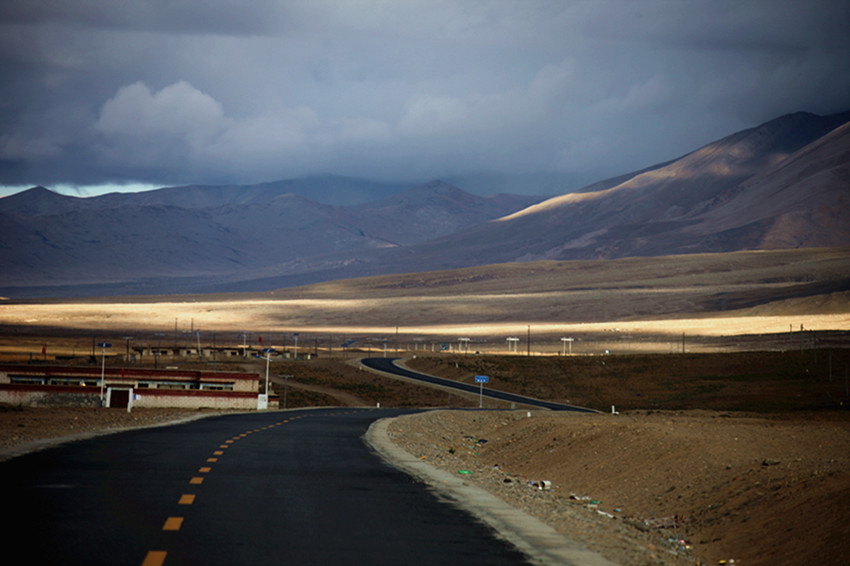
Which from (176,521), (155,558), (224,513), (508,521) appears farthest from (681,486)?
(155,558)

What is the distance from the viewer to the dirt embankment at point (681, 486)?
1384cm

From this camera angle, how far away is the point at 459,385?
9150 cm

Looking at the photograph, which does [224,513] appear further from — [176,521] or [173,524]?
[173,524]

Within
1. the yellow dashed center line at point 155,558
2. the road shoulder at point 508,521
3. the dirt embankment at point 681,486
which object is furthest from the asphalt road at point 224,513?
the dirt embankment at point 681,486

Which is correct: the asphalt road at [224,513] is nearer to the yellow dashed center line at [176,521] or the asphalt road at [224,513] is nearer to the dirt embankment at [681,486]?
the yellow dashed center line at [176,521]

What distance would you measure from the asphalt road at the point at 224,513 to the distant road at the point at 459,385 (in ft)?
165

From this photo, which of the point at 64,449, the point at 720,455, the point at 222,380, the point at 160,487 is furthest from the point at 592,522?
the point at 222,380

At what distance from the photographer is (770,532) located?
1519 centimetres

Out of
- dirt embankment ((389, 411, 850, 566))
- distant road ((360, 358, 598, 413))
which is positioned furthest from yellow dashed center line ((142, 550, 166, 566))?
distant road ((360, 358, 598, 413))

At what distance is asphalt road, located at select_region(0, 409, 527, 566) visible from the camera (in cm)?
1001

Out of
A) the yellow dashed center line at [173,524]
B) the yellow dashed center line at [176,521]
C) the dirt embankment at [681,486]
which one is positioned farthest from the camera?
the dirt embankment at [681,486]

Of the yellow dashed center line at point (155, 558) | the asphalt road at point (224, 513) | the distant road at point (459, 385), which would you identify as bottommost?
the distant road at point (459, 385)

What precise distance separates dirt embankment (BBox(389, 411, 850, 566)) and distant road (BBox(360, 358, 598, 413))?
3662 centimetres

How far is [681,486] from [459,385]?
7068 cm
